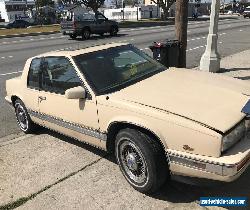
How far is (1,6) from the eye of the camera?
8950 cm

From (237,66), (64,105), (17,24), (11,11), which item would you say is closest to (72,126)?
(64,105)

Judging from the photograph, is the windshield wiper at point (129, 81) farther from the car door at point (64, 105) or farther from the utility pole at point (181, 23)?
the utility pole at point (181, 23)

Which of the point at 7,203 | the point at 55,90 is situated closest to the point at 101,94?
the point at 55,90

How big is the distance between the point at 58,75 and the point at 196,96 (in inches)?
87.2

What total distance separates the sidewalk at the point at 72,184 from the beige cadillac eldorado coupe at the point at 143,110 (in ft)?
0.87

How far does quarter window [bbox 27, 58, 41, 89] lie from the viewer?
18.7 feet

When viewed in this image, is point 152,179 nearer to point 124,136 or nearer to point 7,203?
point 124,136

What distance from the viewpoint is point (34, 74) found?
19.0 feet

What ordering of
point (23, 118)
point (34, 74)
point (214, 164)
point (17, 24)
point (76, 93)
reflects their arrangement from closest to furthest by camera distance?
point (214, 164), point (76, 93), point (34, 74), point (23, 118), point (17, 24)

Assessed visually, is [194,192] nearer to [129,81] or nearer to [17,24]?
[129,81]

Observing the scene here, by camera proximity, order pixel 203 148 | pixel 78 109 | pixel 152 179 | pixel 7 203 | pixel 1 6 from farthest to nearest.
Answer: pixel 1 6
pixel 78 109
pixel 7 203
pixel 152 179
pixel 203 148

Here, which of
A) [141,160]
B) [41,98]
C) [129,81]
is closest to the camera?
[141,160]

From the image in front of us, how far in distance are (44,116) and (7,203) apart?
70.2 inches

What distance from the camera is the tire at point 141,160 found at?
12.7ft
